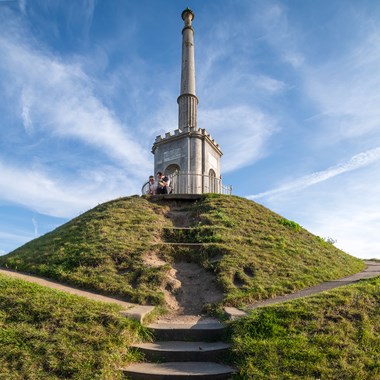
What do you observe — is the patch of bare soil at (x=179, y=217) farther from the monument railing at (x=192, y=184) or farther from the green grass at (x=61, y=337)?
the green grass at (x=61, y=337)

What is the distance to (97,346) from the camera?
471cm

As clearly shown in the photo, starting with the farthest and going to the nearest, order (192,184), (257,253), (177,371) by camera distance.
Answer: (192,184) → (257,253) → (177,371)

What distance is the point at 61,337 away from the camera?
4.79 metres

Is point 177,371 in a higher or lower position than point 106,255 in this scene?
lower

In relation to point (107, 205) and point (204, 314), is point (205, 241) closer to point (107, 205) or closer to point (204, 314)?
point (204, 314)

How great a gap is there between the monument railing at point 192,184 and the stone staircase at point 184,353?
12.6m

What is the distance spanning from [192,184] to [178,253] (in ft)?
30.2

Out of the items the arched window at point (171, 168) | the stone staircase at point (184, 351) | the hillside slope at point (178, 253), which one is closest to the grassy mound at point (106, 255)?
the hillside slope at point (178, 253)

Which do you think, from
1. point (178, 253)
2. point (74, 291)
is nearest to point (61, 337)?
point (74, 291)

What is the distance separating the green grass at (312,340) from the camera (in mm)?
4332

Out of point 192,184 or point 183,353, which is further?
point 192,184

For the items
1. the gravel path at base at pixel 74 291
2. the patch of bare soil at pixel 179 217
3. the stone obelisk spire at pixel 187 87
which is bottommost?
the gravel path at base at pixel 74 291

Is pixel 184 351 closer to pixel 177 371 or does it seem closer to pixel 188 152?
pixel 177 371

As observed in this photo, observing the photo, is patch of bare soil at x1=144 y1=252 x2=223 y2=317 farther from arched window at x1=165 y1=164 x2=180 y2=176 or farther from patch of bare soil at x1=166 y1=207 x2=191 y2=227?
arched window at x1=165 y1=164 x2=180 y2=176
